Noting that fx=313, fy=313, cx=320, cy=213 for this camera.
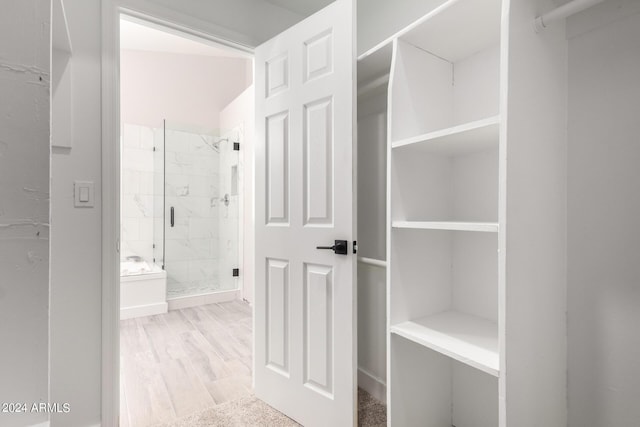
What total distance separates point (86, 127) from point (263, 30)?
119 cm

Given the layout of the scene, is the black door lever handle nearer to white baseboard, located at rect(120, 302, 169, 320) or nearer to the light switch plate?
the light switch plate

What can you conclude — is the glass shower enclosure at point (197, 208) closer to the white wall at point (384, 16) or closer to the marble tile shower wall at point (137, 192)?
the marble tile shower wall at point (137, 192)

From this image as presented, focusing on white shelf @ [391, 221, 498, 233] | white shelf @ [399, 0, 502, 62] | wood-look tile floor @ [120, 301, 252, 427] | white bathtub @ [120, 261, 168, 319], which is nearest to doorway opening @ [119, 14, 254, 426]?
white bathtub @ [120, 261, 168, 319]

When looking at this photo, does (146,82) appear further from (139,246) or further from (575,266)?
(575,266)

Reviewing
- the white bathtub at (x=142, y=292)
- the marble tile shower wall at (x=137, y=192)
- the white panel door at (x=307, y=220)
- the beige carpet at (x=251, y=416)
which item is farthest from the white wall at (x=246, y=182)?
the beige carpet at (x=251, y=416)

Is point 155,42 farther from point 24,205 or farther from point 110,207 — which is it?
point 24,205

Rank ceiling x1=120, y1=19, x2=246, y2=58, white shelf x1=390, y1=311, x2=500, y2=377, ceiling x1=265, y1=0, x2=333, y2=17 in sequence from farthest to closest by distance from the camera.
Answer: ceiling x1=120, y1=19, x2=246, y2=58, ceiling x1=265, y1=0, x2=333, y2=17, white shelf x1=390, y1=311, x2=500, y2=377

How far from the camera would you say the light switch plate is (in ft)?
4.93

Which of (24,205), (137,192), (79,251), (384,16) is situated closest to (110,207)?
(79,251)

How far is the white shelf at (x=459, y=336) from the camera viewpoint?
0.98 meters

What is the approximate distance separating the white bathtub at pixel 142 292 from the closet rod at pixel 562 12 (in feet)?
12.2

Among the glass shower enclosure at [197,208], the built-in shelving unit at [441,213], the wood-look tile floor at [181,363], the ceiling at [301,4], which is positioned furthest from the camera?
the glass shower enclosure at [197,208]

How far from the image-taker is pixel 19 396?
0.57 metres

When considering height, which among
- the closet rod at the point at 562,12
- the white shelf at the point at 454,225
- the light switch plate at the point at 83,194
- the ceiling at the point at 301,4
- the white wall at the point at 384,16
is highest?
the ceiling at the point at 301,4
